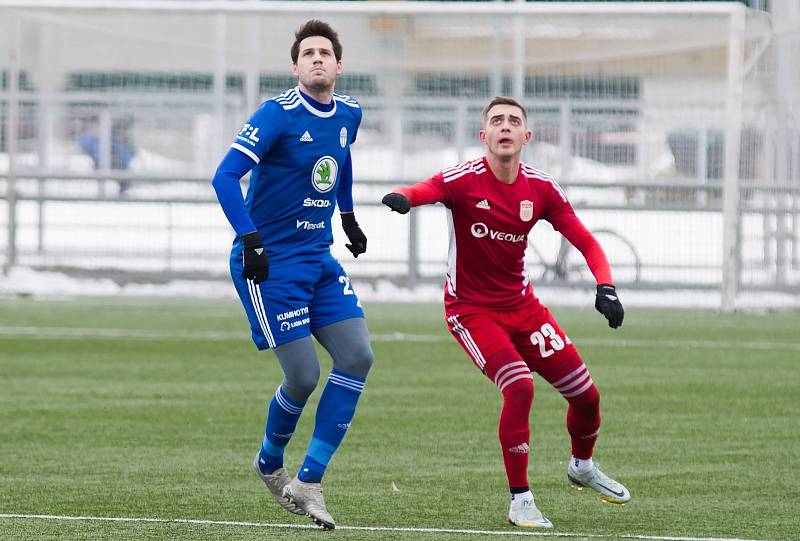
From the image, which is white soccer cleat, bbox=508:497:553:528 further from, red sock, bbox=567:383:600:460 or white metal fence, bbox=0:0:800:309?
white metal fence, bbox=0:0:800:309

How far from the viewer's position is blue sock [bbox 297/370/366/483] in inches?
297

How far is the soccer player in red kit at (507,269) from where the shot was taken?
775 cm

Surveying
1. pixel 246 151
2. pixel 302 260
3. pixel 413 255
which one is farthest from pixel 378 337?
pixel 246 151

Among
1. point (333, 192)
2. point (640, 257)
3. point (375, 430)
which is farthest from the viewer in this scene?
point (640, 257)

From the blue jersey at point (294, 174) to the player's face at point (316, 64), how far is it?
9cm

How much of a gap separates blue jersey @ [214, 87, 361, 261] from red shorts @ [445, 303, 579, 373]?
762mm

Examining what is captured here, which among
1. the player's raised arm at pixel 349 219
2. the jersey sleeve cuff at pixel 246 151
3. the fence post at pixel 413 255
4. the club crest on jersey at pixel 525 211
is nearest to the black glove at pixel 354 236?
the player's raised arm at pixel 349 219

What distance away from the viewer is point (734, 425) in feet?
34.9

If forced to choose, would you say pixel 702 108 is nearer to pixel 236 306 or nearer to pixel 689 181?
pixel 689 181

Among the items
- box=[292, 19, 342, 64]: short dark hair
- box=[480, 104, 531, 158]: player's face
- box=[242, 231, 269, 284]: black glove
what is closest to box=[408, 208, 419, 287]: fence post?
box=[480, 104, 531, 158]: player's face

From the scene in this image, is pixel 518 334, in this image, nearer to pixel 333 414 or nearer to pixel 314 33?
pixel 333 414

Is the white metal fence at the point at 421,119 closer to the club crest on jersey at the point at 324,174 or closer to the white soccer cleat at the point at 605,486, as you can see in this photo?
the white soccer cleat at the point at 605,486

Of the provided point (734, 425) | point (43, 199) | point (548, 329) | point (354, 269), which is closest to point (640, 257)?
point (354, 269)

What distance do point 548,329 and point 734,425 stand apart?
316cm
